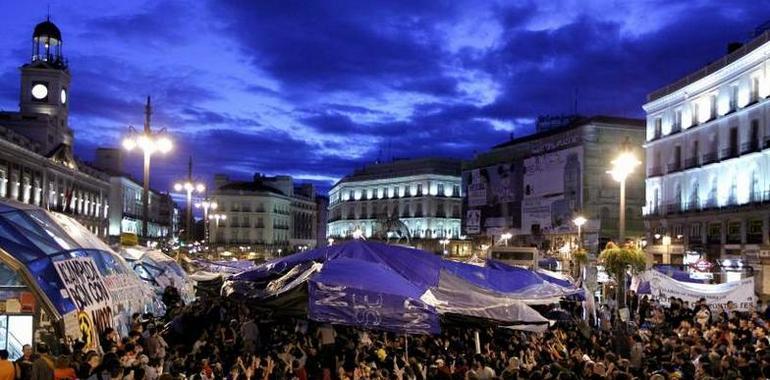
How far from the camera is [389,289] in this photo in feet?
45.9

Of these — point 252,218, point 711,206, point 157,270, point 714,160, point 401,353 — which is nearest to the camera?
point 401,353

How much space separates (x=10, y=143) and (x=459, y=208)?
65.1m

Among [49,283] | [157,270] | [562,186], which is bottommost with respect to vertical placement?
[157,270]

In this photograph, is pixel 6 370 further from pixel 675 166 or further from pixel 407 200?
pixel 407 200

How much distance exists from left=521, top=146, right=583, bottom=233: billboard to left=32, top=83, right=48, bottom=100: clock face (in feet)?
148

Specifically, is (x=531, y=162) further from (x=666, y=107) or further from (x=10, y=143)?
(x=10, y=143)

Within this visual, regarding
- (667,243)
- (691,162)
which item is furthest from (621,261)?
(691,162)

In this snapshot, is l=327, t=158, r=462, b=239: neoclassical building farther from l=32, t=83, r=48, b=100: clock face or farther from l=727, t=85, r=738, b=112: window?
l=727, t=85, r=738, b=112: window

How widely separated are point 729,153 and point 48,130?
5342 centimetres

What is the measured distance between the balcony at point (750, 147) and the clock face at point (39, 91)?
5604cm

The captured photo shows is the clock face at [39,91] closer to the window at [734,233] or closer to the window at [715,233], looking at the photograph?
the window at [715,233]

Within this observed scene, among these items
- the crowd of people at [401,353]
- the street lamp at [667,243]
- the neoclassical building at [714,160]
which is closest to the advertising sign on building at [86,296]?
the crowd of people at [401,353]

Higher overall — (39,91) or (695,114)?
(39,91)

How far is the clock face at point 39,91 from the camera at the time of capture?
70.5m
